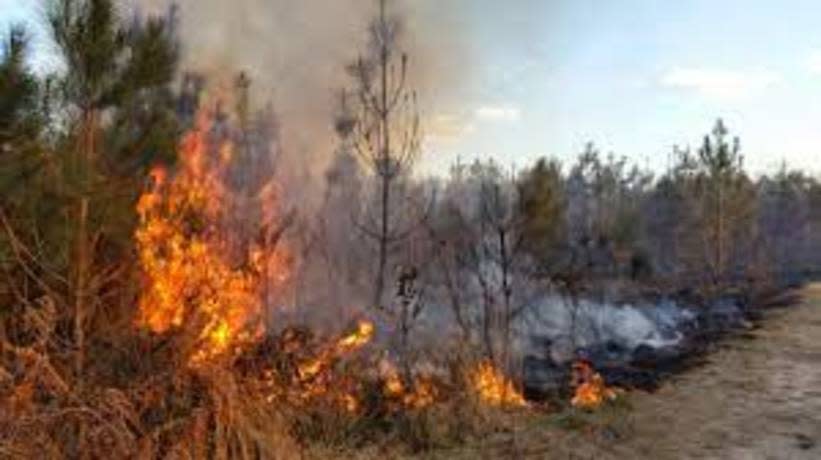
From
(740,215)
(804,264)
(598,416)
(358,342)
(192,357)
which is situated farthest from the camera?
(804,264)

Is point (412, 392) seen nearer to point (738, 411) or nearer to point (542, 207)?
point (738, 411)

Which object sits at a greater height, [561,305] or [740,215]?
[740,215]

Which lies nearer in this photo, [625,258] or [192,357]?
[192,357]

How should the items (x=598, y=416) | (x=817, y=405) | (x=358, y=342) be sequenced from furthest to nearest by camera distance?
(x=817, y=405) < (x=598, y=416) < (x=358, y=342)

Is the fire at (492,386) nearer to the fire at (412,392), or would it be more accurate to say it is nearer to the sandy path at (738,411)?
the fire at (412,392)

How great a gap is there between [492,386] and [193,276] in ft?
13.4

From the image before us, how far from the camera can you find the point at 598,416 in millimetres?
10742

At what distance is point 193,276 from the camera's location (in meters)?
8.48

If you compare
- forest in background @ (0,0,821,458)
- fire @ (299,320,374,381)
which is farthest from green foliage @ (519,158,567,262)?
fire @ (299,320,374,381)

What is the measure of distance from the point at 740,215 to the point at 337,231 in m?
13.8

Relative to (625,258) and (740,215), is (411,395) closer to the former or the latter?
(740,215)

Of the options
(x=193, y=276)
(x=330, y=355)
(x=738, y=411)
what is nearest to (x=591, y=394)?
(x=738, y=411)

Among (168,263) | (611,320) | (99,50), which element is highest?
(99,50)

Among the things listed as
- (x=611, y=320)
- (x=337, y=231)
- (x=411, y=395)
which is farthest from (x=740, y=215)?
(x=411, y=395)
